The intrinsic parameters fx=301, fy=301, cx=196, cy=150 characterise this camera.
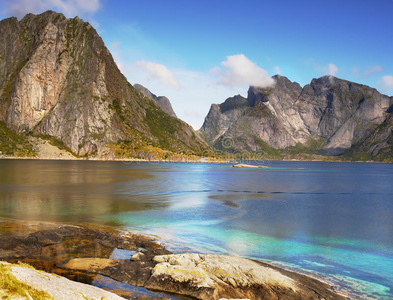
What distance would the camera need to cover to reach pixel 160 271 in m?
18.8

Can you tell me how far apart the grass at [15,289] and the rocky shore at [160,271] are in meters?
5.79

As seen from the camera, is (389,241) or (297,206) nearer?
(389,241)

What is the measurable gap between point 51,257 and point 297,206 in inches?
1845

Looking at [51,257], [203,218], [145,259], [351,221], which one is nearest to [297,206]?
[351,221]

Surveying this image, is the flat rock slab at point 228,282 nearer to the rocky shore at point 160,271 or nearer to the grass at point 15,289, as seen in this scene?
the rocky shore at point 160,271

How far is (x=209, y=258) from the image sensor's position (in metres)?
21.1

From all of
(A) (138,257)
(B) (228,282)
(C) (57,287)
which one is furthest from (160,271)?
(C) (57,287)

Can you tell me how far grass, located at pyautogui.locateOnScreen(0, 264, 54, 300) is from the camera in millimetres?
10648

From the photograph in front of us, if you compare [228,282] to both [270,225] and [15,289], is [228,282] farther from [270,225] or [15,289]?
[270,225]

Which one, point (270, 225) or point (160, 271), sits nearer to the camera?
point (160, 271)

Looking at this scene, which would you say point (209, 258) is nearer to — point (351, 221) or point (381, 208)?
point (351, 221)

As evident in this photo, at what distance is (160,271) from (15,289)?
926 centimetres

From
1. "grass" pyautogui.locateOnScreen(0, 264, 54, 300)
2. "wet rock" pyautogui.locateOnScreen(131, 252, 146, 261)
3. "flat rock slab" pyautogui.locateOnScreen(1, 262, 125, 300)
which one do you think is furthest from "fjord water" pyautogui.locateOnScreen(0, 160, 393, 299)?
"grass" pyautogui.locateOnScreen(0, 264, 54, 300)

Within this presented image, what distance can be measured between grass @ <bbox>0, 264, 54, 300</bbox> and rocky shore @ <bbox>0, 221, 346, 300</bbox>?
5793 mm
